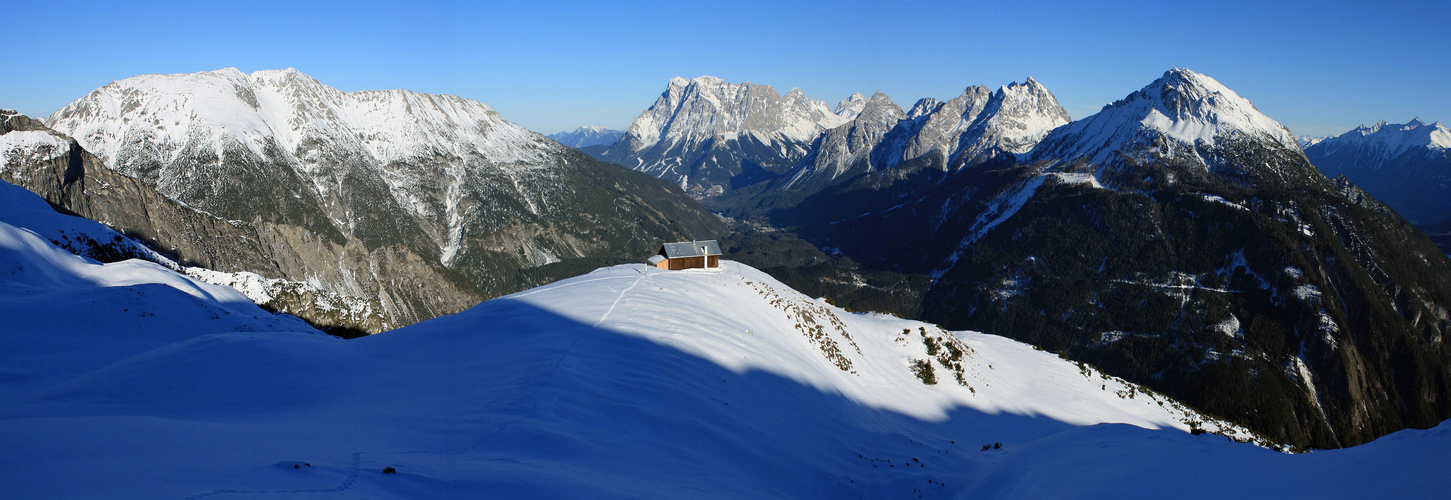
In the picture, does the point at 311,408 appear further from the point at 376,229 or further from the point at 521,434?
the point at 376,229

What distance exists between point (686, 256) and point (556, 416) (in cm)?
3910

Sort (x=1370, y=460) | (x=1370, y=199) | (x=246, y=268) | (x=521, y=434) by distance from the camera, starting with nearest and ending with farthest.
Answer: (x=1370, y=460) → (x=521, y=434) → (x=246, y=268) → (x=1370, y=199)

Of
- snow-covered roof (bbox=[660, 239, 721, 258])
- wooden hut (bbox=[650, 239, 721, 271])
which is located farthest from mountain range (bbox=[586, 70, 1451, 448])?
snow-covered roof (bbox=[660, 239, 721, 258])

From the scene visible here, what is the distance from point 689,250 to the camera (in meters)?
59.8

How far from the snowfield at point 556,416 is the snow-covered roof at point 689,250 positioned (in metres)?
9.24

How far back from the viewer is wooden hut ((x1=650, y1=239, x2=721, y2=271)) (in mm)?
59281

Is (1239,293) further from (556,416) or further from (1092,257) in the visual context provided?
(556,416)

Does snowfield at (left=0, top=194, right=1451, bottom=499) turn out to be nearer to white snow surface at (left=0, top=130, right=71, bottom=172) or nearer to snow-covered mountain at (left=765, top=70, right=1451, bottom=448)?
white snow surface at (left=0, top=130, right=71, bottom=172)

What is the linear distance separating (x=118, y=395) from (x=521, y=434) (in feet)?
53.8

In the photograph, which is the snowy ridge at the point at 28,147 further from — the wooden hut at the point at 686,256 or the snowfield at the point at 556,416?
the wooden hut at the point at 686,256

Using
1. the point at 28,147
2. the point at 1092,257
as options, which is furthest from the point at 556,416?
the point at 1092,257

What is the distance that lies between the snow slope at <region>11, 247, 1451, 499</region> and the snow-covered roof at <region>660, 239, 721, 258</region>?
36.4 feet

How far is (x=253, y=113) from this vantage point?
630 feet

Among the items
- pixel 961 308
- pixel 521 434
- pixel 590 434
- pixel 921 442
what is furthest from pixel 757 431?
pixel 961 308
